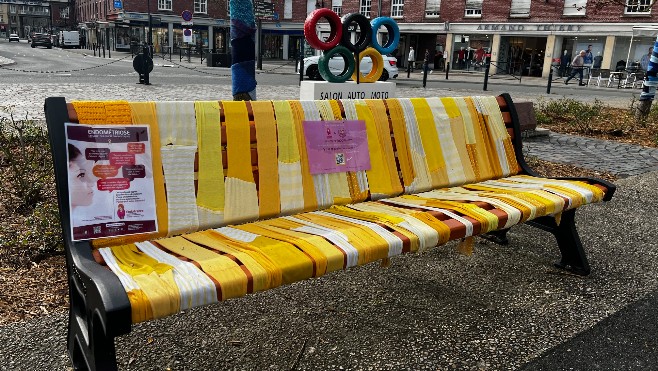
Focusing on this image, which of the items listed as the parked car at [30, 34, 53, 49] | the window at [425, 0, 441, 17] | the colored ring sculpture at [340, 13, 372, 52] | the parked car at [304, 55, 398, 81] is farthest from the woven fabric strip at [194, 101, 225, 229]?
the parked car at [30, 34, 53, 49]

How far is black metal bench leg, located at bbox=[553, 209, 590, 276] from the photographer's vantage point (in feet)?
11.3

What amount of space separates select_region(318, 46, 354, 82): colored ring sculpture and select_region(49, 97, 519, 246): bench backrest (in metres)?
2.25

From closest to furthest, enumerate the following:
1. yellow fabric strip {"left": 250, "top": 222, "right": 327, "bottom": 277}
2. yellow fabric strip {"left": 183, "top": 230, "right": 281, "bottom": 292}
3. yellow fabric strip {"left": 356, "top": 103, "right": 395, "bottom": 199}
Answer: yellow fabric strip {"left": 183, "top": 230, "right": 281, "bottom": 292}, yellow fabric strip {"left": 250, "top": 222, "right": 327, "bottom": 277}, yellow fabric strip {"left": 356, "top": 103, "right": 395, "bottom": 199}

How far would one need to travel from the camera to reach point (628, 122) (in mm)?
10344

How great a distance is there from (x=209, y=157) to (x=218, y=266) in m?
0.70

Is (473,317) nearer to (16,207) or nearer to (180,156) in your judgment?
(180,156)

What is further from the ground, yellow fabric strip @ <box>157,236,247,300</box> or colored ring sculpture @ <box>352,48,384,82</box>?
colored ring sculpture @ <box>352,48,384,82</box>

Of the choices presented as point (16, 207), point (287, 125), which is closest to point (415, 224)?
point (287, 125)

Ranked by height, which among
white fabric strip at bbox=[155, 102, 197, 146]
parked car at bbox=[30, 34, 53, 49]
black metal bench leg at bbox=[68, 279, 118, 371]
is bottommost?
parked car at bbox=[30, 34, 53, 49]

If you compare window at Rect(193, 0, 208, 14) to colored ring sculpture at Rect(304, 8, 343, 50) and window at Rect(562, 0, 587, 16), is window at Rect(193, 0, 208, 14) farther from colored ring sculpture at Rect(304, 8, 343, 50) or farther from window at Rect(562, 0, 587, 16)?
colored ring sculpture at Rect(304, 8, 343, 50)

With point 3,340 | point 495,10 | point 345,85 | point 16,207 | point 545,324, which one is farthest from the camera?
point 495,10

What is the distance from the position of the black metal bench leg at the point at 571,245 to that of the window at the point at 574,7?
3193cm

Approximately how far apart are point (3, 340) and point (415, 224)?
6.32 feet

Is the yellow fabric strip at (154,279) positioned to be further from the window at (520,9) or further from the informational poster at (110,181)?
the window at (520,9)
